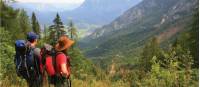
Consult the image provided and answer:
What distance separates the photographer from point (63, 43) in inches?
297

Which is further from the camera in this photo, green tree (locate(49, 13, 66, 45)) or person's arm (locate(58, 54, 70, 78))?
green tree (locate(49, 13, 66, 45))

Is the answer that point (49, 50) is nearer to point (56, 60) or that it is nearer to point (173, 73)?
point (56, 60)

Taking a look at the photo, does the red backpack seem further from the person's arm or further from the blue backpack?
the blue backpack

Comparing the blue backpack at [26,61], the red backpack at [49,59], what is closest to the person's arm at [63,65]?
the red backpack at [49,59]

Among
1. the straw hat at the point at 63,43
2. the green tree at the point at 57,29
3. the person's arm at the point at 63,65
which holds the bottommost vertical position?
the person's arm at the point at 63,65

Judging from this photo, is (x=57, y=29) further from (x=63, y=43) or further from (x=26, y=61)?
(x=63, y=43)

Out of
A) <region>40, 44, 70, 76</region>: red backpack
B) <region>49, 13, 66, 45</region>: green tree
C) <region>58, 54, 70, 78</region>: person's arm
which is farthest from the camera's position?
<region>49, 13, 66, 45</region>: green tree

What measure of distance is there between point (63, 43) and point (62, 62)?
32 cm

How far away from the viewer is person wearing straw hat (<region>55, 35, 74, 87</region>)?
7.44 meters

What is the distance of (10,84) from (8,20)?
141 feet

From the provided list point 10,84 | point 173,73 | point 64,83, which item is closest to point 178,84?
point 173,73

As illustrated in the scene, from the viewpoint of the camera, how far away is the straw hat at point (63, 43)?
748 cm

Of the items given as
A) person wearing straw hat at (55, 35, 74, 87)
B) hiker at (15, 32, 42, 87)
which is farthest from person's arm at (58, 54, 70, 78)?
hiker at (15, 32, 42, 87)

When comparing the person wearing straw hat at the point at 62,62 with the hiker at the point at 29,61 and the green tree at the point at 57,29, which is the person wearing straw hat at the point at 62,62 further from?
the green tree at the point at 57,29
